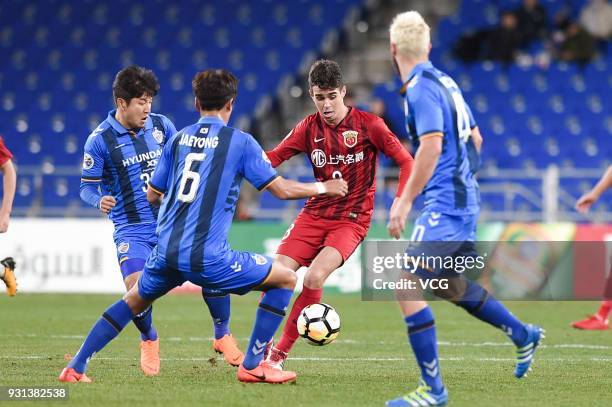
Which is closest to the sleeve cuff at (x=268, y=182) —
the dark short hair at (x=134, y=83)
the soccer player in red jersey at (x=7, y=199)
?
the dark short hair at (x=134, y=83)

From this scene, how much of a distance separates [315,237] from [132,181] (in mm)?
1498

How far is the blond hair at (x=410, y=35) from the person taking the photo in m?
6.65

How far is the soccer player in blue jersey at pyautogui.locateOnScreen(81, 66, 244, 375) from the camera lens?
839cm

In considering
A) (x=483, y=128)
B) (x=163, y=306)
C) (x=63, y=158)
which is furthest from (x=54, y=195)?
(x=483, y=128)

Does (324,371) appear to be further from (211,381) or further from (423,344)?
(423,344)

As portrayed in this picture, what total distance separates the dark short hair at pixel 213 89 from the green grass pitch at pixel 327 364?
6.19 feet

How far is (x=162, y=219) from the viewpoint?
7.26 metres

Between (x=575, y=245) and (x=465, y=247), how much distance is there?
34.3ft

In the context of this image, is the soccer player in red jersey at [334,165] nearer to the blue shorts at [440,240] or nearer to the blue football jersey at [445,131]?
the blue football jersey at [445,131]

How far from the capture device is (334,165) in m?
8.67

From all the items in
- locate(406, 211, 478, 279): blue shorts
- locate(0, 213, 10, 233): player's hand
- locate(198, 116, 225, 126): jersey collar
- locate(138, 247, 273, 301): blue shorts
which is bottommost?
locate(138, 247, 273, 301): blue shorts

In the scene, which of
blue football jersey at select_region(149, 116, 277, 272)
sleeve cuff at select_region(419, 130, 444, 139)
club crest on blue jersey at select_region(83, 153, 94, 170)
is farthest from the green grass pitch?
sleeve cuff at select_region(419, 130, 444, 139)

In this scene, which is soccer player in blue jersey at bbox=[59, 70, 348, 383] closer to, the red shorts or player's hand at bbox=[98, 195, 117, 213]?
player's hand at bbox=[98, 195, 117, 213]

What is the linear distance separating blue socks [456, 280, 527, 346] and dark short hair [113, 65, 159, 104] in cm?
295
